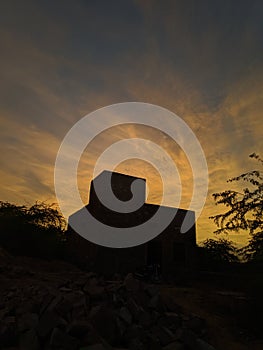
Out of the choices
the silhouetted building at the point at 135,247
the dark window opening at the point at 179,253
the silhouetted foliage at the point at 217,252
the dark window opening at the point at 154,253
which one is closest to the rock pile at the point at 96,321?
the silhouetted building at the point at 135,247

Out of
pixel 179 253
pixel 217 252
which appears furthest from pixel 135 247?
pixel 217 252

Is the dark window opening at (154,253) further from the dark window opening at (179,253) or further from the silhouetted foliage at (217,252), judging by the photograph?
the silhouetted foliage at (217,252)

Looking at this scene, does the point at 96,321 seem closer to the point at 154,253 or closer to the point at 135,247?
the point at 135,247

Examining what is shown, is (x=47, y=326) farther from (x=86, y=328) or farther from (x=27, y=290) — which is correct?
(x=27, y=290)

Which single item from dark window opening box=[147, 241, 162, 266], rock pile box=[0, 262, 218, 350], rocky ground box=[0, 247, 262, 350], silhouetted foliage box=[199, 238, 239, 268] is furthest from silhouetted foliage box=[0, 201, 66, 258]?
silhouetted foliage box=[199, 238, 239, 268]

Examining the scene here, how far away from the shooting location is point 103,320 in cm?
561

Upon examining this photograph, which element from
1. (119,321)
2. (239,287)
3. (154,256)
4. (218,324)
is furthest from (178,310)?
(154,256)

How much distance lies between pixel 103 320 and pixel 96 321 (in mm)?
145

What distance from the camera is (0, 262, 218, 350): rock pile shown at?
5215 millimetres

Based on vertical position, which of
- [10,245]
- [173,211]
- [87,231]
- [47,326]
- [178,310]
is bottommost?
[47,326]

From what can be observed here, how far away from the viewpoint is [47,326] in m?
5.36

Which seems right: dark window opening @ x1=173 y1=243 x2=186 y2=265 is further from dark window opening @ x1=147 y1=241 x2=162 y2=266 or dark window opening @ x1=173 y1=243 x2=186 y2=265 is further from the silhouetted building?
dark window opening @ x1=147 y1=241 x2=162 y2=266

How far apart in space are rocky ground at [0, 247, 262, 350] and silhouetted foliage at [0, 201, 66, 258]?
6599 mm

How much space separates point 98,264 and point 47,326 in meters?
7.32
